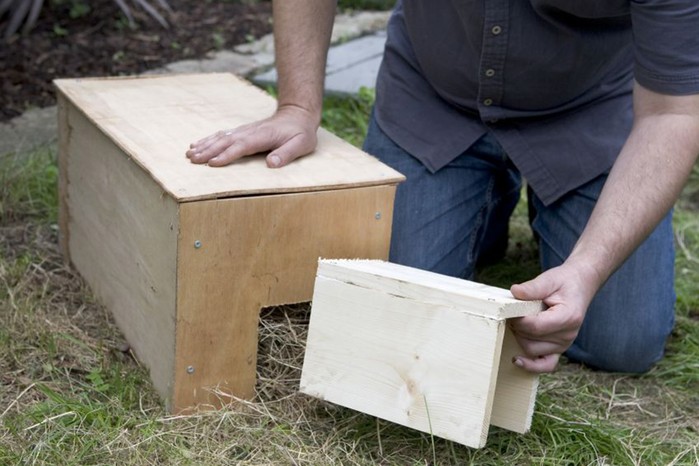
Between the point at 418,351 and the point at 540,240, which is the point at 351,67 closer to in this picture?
the point at 540,240

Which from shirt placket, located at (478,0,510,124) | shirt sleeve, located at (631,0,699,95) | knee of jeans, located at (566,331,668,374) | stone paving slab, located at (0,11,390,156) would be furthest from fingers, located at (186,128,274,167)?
Result: stone paving slab, located at (0,11,390,156)

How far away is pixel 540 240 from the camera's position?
8.50 feet

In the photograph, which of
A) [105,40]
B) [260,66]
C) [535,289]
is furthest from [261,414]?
[105,40]

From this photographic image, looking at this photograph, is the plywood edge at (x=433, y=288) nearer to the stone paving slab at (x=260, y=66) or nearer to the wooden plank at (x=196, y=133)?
the wooden plank at (x=196, y=133)

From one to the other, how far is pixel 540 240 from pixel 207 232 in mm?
1054

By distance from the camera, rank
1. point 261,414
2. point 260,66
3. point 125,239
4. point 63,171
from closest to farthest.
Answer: point 261,414
point 125,239
point 63,171
point 260,66

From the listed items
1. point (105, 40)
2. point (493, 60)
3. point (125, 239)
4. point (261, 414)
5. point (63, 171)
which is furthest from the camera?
point (105, 40)

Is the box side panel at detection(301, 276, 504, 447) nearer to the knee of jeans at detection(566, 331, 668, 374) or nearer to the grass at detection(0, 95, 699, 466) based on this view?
the grass at detection(0, 95, 699, 466)

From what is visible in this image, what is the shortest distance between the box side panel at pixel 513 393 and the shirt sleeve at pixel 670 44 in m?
0.56

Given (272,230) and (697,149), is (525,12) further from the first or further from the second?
(272,230)

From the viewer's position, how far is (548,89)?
2395 millimetres

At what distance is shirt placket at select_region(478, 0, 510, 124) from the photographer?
2.26m

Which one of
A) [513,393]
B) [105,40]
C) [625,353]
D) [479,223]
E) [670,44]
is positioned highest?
[670,44]

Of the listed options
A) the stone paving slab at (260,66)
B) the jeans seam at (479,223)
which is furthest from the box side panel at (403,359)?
the stone paving slab at (260,66)
